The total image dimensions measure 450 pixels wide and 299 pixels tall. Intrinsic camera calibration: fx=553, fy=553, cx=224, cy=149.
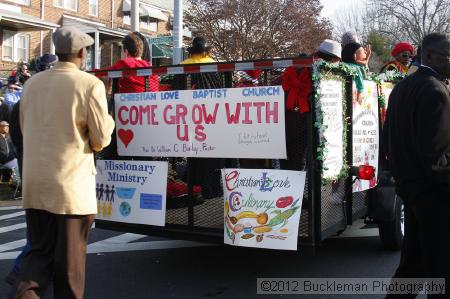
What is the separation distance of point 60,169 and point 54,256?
0.56 meters

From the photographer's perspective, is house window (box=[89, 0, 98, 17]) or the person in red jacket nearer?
the person in red jacket

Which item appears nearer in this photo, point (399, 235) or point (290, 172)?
point (290, 172)

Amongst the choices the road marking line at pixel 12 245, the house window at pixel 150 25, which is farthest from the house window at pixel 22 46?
the road marking line at pixel 12 245

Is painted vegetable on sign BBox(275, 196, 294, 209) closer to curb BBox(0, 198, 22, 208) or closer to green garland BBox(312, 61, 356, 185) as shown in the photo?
green garland BBox(312, 61, 356, 185)

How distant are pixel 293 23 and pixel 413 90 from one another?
22.6m

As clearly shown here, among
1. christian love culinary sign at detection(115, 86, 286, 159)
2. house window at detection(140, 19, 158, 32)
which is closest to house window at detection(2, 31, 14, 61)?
house window at detection(140, 19, 158, 32)

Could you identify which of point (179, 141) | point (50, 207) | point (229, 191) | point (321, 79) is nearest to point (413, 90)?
point (321, 79)

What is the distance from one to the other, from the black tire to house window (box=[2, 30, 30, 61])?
24.6 meters

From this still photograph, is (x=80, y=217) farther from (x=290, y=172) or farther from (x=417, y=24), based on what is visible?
(x=417, y=24)

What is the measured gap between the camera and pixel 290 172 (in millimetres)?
4133

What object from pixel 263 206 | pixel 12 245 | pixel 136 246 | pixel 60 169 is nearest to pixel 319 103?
pixel 263 206

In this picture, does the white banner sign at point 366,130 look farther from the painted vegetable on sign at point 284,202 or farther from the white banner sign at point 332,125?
the painted vegetable on sign at point 284,202

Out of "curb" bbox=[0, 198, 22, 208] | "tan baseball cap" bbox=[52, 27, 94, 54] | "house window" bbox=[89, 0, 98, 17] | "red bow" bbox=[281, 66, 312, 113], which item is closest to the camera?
"tan baseball cap" bbox=[52, 27, 94, 54]

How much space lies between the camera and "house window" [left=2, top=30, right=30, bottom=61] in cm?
2678
